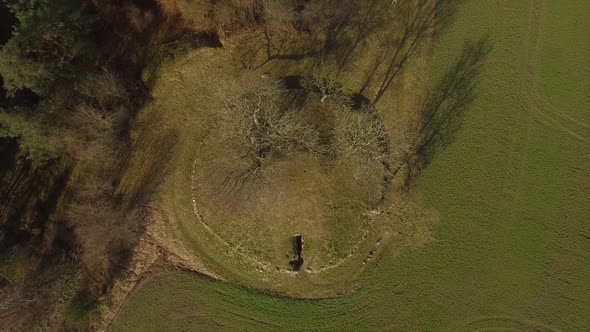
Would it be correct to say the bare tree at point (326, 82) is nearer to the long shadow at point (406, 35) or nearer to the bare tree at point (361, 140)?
the bare tree at point (361, 140)

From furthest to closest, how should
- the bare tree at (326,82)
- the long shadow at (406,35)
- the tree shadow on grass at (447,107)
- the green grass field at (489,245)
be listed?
the long shadow at (406,35), the bare tree at (326,82), the tree shadow on grass at (447,107), the green grass field at (489,245)

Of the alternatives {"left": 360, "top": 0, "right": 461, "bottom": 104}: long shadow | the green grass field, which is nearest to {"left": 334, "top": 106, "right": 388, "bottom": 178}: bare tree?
{"left": 360, "top": 0, "right": 461, "bottom": 104}: long shadow

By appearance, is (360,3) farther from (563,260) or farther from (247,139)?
(563,260)

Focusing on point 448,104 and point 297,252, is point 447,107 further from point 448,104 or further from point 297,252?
point 297,252

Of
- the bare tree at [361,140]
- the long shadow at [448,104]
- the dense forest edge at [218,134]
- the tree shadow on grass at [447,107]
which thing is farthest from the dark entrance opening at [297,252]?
the long shadow at [448,104]

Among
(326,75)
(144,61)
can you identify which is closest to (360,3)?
(326,75)

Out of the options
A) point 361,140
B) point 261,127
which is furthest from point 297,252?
point 261,127

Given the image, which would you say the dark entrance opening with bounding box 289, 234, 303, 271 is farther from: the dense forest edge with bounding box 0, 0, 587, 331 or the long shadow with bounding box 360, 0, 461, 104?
the long shadow with bounding box 360, 0, 461, 104
